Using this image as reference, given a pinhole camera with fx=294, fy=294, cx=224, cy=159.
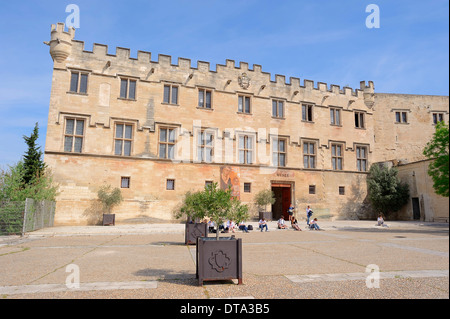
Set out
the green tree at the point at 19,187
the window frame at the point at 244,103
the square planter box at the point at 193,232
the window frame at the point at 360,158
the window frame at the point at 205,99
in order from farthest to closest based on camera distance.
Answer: the window frame at the point at 360,158
the window frame at the point at 244,103
the window frame at the point at 205,99
the green tree at the point at 19,187
the square planter box at the point at 193,232

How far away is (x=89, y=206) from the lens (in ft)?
67.9

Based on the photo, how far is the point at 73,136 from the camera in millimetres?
21250

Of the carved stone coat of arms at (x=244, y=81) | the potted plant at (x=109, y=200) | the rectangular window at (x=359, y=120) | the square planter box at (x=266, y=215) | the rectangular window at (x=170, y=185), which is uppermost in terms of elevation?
the carved stone coat of arms at (x=244, y=81)

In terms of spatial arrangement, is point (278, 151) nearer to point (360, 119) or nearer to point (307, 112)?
point (307, 112)

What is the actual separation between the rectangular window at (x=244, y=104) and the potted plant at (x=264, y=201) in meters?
7.40

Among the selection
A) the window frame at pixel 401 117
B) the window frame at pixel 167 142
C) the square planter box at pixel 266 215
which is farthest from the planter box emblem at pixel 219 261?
the window frame at pixel 401 117

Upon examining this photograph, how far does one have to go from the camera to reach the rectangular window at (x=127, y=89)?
75.7 feet

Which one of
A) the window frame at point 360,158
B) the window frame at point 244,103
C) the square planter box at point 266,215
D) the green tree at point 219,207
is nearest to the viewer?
the green tree at point 219,207

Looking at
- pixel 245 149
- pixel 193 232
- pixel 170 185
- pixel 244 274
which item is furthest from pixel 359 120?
pixel 244 274

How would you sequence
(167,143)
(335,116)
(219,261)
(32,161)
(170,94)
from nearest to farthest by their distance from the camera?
(219,261), (32,161), (167,143), (170,94), (335,116)

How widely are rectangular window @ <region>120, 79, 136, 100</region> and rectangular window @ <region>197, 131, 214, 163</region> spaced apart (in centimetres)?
615

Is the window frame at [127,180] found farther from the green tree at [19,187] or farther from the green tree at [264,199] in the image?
the green tree at [264,199]

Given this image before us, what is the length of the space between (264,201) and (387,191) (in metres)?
12.6

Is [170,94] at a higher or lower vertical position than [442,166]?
higher
